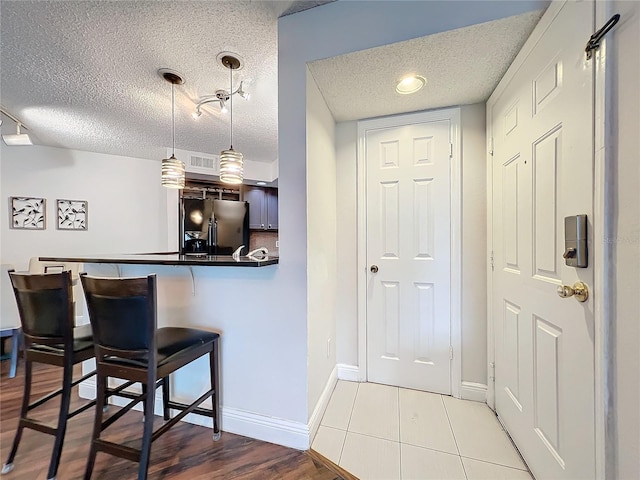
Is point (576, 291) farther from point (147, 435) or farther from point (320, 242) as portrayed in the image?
point (147, 435)

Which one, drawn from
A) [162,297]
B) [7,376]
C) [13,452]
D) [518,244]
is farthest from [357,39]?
[7,376]

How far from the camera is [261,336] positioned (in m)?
1.51

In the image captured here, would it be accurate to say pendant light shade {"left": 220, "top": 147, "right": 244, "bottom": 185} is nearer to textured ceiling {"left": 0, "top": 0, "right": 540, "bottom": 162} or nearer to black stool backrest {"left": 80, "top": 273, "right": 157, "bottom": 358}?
textured ceiling {"left": 0, "top": 0, "right": 540, "bottom": 162}

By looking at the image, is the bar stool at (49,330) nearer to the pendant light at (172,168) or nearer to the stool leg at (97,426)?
the stool leg at (97,426)

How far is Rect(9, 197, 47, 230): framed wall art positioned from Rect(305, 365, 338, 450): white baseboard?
13.4ft

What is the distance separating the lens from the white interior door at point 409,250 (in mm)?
1906

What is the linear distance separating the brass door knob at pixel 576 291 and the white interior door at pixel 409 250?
3.06 feet

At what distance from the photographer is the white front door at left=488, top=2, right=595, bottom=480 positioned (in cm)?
92

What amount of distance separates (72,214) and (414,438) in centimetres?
463

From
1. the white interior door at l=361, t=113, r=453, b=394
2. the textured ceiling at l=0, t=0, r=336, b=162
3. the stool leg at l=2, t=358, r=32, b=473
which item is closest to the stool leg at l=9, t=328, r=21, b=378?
the stool leg at l=2, t=358, r=32, b=473

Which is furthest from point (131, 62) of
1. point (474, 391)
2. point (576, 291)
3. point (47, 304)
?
point (474, 391)

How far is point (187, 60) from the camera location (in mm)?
1729

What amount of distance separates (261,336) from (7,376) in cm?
250

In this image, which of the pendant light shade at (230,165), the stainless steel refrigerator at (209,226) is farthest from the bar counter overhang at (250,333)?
the stainless steel refrigerator at (209,226)
